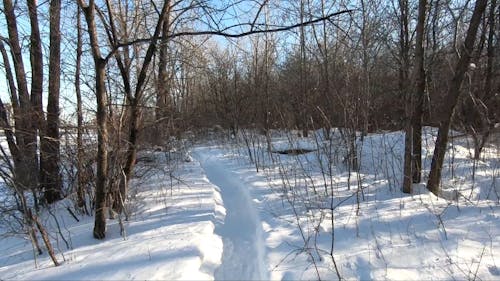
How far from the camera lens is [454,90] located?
6090 millimetres

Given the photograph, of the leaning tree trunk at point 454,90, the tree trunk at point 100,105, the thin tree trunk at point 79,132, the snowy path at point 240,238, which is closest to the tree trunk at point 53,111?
the thin tree trunk at point 79,132

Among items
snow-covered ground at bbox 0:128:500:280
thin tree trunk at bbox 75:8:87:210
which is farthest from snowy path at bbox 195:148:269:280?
thin tree trunk at bbox 75:8:87:210

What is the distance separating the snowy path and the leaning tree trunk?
9.18 ft

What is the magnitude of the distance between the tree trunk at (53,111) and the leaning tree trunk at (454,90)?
238 inches

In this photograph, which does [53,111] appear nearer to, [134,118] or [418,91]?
[134,118]

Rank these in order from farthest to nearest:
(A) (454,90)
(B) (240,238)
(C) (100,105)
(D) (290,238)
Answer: (A) (454,90), (B) (240,238), (C) (100,105), (D) (290,238)

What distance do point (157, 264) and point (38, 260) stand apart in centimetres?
178

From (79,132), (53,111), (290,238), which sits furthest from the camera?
(53,111)

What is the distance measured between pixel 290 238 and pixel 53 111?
5.66m

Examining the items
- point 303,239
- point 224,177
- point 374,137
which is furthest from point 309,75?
point 303,239

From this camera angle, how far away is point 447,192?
635 cm

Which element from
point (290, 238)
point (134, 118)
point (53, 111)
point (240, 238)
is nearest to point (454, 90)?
point (290, 238)

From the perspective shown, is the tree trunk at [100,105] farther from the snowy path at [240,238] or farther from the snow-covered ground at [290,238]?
the snowy path at [240,238]

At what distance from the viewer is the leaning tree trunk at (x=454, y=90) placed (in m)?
5.80
